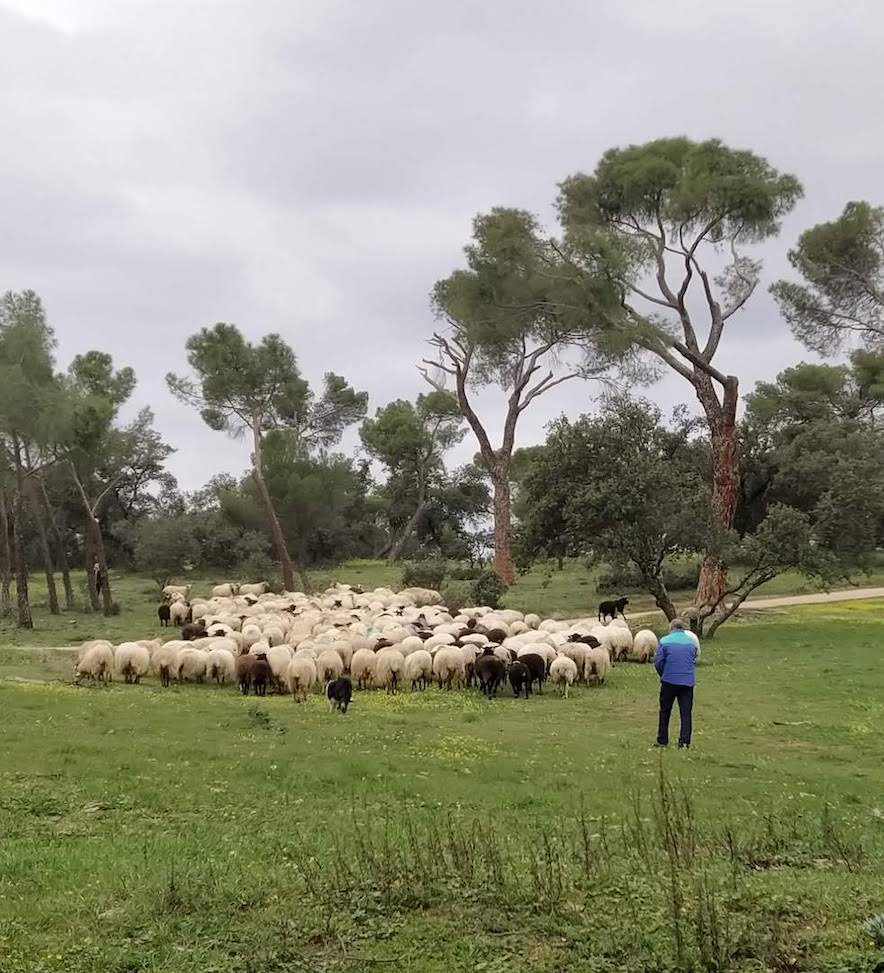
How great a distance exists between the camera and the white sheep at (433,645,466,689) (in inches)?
737

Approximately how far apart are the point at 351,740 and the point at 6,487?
27727 millimetres

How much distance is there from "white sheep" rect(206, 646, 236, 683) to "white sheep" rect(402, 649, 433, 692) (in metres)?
3.60

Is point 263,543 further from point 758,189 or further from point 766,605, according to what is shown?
point 758,189

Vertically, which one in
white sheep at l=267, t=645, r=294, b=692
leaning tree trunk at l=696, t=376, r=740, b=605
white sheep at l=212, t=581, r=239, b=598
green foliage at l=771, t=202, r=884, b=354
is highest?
green foliage at l=771, t=202, r=884, b=354

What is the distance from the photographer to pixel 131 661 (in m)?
19.1

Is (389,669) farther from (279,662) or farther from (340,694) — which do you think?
(340,694)

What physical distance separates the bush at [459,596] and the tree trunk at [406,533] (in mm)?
24131

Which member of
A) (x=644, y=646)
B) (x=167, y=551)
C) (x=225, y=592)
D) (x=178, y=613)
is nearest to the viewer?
(x=644, y=646)

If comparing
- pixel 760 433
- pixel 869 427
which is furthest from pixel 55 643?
pixel 869 427

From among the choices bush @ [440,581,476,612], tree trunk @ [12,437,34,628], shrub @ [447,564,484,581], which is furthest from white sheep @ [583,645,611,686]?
shrub @ [447,564,484,581]

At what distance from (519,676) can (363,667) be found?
311 cm

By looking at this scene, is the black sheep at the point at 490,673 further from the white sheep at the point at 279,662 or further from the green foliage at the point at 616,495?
the green foliage at the point at 616,495

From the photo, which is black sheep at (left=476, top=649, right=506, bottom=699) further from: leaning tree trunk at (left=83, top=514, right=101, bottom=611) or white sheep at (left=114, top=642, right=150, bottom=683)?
leaning tree trunk at (left=83, top=514, right=101, bottom=611)

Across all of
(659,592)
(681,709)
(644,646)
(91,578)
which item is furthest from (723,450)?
(91,578)
